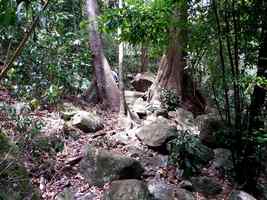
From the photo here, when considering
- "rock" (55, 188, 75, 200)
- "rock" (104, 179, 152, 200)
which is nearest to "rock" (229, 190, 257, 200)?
"rock" (104, 179, 152, 200)

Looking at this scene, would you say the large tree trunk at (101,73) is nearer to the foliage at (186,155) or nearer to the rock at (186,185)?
the foliage at (186,155)

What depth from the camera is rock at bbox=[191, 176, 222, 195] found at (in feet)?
17.0

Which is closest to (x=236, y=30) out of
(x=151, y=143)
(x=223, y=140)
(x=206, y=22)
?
(x=206, y=22)

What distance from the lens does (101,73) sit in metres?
8.77

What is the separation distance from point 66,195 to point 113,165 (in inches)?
30.0

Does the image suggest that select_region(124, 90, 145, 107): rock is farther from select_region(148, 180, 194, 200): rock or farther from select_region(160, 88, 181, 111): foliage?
select_region(148, 180, 194, 200): rock

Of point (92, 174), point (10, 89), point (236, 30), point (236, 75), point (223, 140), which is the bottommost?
point (92, 174)

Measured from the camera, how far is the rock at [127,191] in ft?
14.1

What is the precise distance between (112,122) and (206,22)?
3.18 meters

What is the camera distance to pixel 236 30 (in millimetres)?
5031

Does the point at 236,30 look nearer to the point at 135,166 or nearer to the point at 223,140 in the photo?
the point at 223,140

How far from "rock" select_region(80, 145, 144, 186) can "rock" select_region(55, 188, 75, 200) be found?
338 millimetres

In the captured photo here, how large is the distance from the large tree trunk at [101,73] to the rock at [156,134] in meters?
2.21

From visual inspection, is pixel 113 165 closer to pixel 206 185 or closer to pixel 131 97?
pixel 206 185
